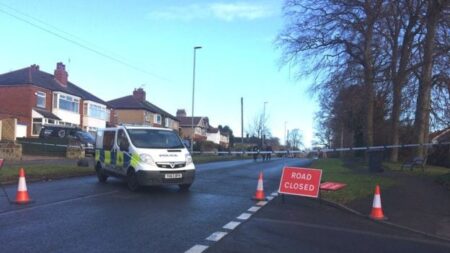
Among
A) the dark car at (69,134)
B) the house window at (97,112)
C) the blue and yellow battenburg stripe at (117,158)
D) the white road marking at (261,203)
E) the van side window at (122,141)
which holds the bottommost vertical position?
the white road marking at (261,203)

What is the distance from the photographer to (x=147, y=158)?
14.3 meters

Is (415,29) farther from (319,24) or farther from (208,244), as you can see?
(208,244)

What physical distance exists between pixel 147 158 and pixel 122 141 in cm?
172

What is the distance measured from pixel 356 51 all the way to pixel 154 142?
19.4 metres

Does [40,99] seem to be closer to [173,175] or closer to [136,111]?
[136,111]

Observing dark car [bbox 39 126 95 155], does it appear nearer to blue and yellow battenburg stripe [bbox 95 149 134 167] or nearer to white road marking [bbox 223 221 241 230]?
blue and yellow battenburg stripe [bbox 95 149 134 167]

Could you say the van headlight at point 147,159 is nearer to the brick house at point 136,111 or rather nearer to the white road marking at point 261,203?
the white road marking at point 261,203

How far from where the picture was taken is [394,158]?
102 feet

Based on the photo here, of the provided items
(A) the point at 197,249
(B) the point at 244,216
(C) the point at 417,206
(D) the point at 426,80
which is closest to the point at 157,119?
(D) the point at 426,80

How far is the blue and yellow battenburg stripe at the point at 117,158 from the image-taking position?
1467 centimetres

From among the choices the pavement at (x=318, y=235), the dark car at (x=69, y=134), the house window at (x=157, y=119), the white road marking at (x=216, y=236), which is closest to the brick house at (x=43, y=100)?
the dark car at (x=69, y=134)

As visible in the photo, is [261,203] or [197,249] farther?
[261,203]

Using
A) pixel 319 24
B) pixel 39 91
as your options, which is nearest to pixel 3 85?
pixel 39 91

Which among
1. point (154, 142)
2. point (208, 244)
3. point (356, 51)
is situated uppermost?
point (356, 51)
